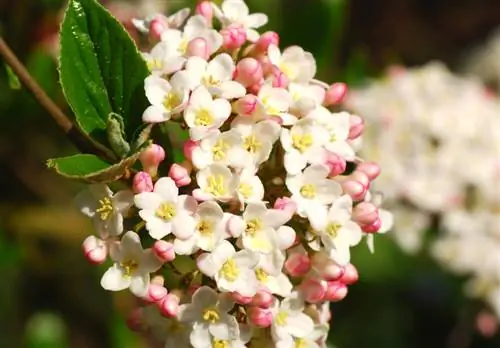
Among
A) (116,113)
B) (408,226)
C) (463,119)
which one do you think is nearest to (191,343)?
(116,113)

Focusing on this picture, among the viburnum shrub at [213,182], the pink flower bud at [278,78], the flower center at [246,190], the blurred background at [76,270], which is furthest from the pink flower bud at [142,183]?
the blurred background at [76,270]

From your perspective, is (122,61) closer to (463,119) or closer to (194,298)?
(194,298)

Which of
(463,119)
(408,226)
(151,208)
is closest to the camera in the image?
(151,208)

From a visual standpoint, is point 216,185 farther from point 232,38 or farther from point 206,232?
point 232,38

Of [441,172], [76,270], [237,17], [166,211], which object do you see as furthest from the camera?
[76,270]

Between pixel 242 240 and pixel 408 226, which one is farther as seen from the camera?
pixel 408 226

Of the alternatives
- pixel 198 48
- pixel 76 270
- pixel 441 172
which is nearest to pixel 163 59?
pixel 198 48

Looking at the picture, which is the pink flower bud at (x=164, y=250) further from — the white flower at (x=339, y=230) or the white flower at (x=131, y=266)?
the white flower at (x=339, y=230)

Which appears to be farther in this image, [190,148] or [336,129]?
[336,129]
